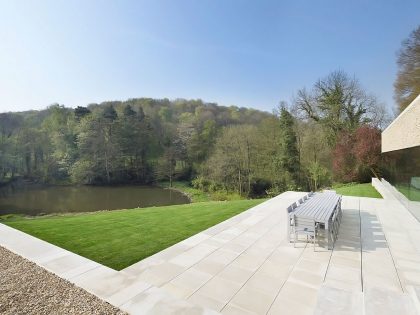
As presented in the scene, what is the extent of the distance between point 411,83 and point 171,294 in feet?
74.3

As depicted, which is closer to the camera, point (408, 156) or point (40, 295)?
point (40, 295)

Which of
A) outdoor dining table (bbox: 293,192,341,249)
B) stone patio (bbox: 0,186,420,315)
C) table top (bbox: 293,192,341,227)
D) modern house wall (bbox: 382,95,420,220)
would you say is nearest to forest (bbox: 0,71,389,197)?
modern house wall (bbox: 382,95,420,220)

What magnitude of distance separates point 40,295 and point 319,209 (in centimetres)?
534

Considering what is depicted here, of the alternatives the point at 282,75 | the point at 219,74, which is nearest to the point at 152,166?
the point at 219,74

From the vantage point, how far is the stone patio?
116 inches

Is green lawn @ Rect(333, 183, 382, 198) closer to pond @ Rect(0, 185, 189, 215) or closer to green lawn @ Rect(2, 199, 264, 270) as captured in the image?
green lawn @ Rect(2, 199, 264, 270)

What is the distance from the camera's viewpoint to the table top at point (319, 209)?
490cm

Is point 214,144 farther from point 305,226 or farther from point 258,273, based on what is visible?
point 258,273

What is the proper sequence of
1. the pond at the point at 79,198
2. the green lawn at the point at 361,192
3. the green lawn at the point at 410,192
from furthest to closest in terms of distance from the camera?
the pond at the point at 79,198 < the green lawn at the point at 361,192 < the green lawn at the point at 410,192

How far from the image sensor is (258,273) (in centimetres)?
387

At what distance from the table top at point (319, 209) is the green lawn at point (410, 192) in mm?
2585

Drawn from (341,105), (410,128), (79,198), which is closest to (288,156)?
(341,105)

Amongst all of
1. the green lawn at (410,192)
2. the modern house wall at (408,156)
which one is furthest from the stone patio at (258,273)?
the modern house wall at (408,156)

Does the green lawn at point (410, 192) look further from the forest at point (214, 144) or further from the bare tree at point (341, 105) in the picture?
the bare tree at point (341, 105)
